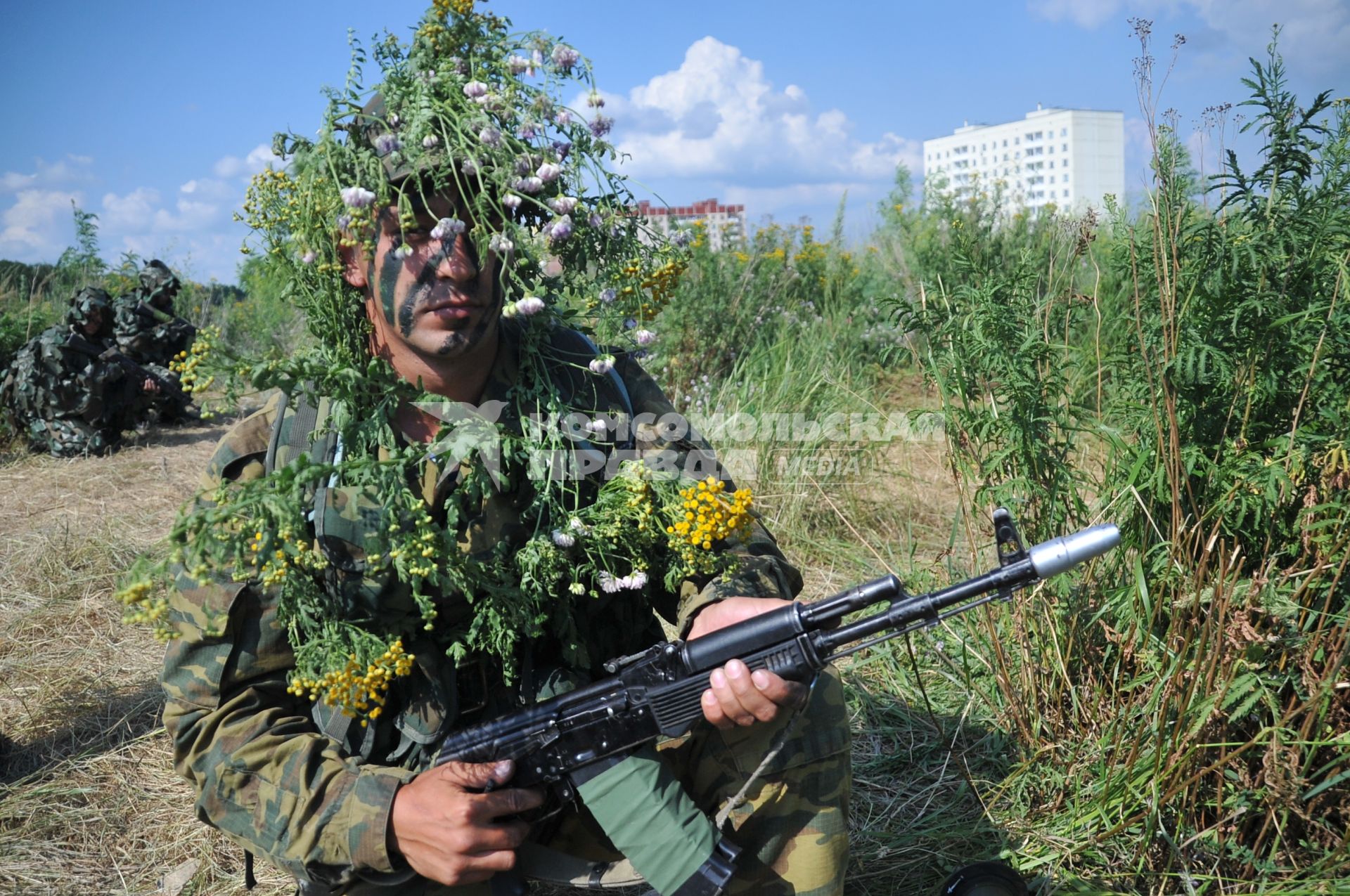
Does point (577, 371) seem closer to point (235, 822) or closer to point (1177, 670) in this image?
point (235, 822)

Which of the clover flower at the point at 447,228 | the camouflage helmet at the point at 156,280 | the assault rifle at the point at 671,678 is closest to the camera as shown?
the assault rifle at the point at 671,678

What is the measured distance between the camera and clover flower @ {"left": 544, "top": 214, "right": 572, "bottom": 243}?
176 cm

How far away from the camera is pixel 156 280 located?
7961 mm

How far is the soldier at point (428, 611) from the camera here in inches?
69.3

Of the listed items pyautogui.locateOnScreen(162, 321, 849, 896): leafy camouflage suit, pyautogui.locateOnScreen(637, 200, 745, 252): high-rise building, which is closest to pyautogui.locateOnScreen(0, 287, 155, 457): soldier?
pyautogui.locateOnScreen(637, 200, 745, 252): high-rise building

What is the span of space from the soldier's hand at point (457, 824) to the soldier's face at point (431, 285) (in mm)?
876

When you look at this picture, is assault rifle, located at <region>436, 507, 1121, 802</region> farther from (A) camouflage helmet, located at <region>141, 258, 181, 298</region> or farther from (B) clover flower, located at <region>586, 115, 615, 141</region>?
(A) camouflage helmet, located at <region>141, 258, 181, 298</region>

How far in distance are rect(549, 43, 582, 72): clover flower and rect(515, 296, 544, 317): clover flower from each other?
1.51 ft

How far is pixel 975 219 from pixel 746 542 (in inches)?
226

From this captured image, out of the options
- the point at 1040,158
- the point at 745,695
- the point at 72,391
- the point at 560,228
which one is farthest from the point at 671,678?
the point at 1040,158

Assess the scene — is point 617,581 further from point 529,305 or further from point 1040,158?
point 1040,158

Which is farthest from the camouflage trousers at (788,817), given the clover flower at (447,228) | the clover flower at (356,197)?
the clover flower at (356,197)

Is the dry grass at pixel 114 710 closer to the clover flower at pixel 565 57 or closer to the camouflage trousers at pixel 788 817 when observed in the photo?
the camouflage trousers at pixel 788 817

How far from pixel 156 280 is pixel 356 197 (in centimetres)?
743
